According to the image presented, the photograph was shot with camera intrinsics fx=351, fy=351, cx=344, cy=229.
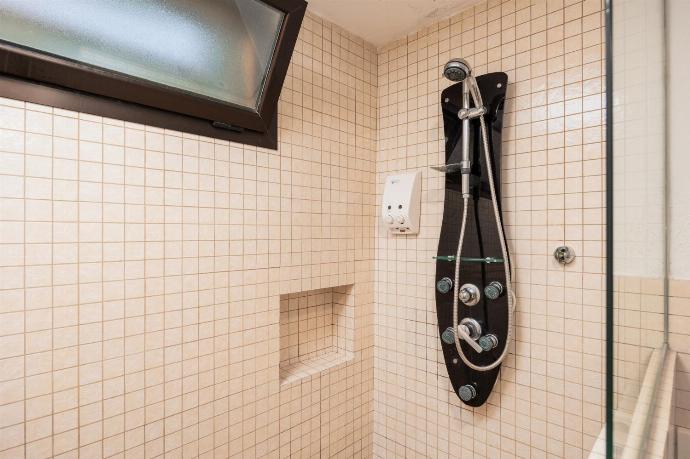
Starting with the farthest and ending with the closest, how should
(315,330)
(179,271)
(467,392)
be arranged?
(315,330) < (467,392) < (179,271)

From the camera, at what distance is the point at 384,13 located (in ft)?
5.20

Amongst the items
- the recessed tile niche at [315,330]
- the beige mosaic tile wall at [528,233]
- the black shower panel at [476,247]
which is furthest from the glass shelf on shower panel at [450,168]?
the recessed tile niche at [315,330]

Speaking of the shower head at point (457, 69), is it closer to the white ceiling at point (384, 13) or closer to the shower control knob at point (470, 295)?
the white ceiling at point (384, 13)

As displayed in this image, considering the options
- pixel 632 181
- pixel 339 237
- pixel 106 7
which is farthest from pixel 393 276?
pixel 106 7

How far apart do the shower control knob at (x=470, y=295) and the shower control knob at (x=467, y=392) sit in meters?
0.35

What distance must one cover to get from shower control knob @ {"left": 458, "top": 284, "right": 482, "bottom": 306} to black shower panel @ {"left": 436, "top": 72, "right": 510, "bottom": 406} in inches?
0.8

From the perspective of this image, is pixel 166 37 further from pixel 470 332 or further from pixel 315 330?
pixel 470 332

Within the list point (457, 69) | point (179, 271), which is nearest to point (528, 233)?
point (457, 69)

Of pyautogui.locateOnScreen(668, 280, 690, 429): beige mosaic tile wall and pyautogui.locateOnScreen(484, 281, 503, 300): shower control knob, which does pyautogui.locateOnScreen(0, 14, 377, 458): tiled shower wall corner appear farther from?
pyautogui.locateOnScreen(668, 280, 690, 429): beige mosaic tile wall

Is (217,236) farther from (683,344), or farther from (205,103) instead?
(683,344)

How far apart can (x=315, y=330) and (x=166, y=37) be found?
137 cm

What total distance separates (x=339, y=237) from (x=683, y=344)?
133 cm

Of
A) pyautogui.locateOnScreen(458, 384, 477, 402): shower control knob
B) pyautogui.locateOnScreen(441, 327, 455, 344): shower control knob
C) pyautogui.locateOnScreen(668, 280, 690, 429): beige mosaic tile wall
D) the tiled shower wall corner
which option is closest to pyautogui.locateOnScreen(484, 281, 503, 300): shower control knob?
pyautogui.locateOnScreen(441, 327, 455, 344): shower control knob

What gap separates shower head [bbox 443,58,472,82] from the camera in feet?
4.01
